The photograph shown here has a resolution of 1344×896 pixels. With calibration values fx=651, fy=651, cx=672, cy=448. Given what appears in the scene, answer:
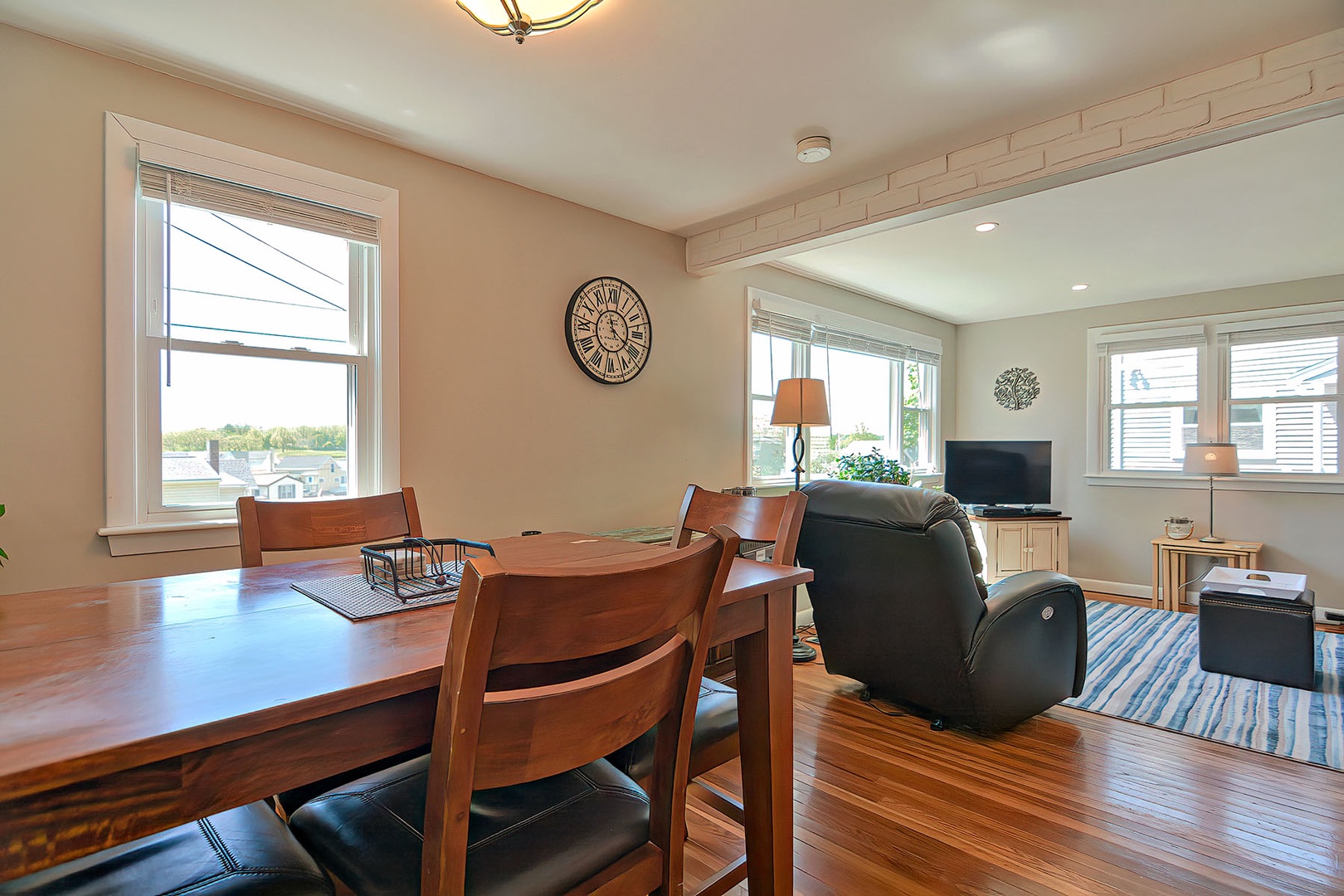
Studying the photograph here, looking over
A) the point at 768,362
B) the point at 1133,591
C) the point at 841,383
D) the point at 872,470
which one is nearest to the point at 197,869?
the point at 768,362

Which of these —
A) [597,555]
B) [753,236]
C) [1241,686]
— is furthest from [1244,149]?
[597,555]

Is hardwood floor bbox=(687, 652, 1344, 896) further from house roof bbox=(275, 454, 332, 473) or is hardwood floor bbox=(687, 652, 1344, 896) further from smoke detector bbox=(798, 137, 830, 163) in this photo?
smoke detector bbox=(798, 137, 830, 163)

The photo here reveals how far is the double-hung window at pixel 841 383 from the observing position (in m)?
4.48

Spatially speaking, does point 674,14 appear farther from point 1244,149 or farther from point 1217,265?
point 1217,265

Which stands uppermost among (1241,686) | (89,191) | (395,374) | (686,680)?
(89,191)

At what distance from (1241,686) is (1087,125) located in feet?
9.20

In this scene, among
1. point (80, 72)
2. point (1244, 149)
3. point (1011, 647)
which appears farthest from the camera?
point (1244, 149)

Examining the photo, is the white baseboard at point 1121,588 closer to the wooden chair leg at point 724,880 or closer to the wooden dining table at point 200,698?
the wooden chair leg at point 724,880

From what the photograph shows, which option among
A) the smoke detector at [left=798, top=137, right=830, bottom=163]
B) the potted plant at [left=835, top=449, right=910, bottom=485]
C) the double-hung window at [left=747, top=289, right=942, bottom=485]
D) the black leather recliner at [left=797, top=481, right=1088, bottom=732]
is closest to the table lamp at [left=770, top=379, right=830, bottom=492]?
the double-hung window at [left=747, top=289, right=942, bottom=485]

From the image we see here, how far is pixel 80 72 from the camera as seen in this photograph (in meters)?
1.99

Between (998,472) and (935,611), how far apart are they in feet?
12.2

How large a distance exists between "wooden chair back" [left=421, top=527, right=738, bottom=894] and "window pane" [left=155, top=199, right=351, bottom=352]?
2.04 m

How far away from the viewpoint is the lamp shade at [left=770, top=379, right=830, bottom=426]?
390 cm

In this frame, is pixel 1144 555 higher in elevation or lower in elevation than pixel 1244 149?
lower
